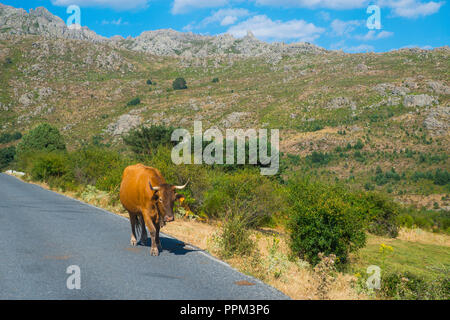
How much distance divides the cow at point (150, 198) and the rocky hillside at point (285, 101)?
34.0 metres

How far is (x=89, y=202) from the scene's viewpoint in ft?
57.7

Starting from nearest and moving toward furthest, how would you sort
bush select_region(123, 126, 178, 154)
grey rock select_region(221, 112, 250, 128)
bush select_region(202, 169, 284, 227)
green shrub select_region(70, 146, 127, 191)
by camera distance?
1. bush select_region(202, 169, 284, 227)
2. green shrub select_region(70, 146, 127, 191)
3. bush select_region(123, 126, 178, 154)
4. grey rock select_region(221, 112, 250, 128)

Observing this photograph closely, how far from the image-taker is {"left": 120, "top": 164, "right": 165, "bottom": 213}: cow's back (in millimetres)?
6988

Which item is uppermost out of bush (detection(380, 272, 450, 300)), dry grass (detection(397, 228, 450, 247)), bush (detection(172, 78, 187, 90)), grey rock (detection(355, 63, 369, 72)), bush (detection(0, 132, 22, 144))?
grey rock (detection(355, 63, 369, 72))

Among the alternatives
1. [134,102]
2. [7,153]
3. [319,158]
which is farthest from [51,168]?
[134,102]

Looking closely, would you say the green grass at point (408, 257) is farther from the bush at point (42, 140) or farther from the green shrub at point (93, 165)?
the bush at point (42, 140)

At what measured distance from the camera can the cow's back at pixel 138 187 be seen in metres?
6.99

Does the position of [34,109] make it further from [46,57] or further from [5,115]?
[46,57]

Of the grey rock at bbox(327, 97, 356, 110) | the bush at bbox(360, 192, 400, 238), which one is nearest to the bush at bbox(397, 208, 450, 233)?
the bush at bbox(360, 192, 400, 238)

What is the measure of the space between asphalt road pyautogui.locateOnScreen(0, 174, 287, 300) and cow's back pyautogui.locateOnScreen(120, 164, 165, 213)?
999 mm

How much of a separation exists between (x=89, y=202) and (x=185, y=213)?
5679mm

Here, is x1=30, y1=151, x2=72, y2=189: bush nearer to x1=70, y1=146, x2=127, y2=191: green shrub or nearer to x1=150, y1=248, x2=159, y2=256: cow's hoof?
x1=70, y1=146, x2=127, y2=191: green shrub

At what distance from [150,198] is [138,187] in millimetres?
655
